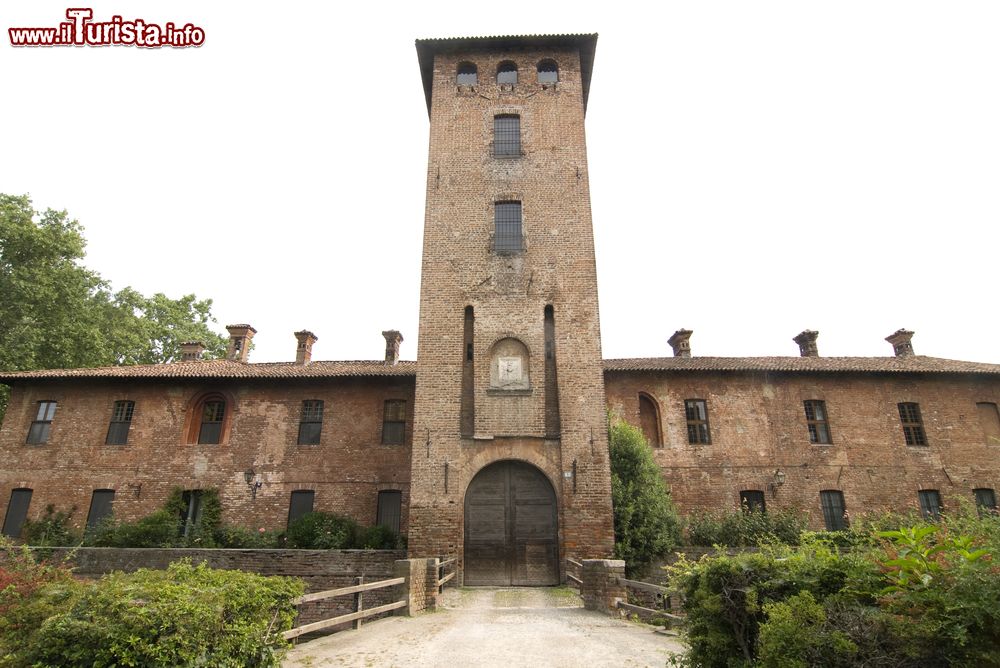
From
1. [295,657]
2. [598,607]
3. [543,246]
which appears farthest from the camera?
[543,246]

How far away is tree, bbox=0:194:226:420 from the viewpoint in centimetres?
2214

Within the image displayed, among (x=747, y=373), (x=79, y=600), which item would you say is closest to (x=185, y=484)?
(x=79, y=600)

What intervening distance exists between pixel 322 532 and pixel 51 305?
660 inches

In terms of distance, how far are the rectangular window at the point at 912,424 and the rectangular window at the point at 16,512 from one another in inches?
1167

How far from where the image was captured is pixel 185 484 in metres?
18.2

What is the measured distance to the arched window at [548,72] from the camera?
63.2ft

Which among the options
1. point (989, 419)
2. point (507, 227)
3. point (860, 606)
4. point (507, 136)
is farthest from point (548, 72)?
point (989, 419)

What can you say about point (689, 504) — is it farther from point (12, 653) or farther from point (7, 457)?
point (7, 457)

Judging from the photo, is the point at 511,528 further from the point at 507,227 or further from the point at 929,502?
the point at 929,502

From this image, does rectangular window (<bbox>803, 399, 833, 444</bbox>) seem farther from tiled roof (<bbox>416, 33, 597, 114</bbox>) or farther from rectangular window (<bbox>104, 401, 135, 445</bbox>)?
rectangular window (<bbox>104, 401, 135, 445</bbox>)

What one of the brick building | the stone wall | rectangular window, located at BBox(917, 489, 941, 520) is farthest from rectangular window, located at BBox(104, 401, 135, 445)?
rectangular window, located at BBox(917, 489, 941, 520)

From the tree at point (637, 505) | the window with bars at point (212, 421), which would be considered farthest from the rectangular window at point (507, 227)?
the window with bars at point (212, 421)

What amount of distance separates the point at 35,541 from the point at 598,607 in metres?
17.6

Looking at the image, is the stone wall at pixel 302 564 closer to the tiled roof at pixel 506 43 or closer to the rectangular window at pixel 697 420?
the rectangular window at pixel 697 420
